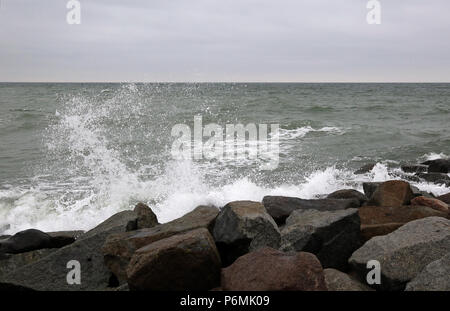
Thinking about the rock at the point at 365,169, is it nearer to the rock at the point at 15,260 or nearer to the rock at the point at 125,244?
the rock at the point at 125,244

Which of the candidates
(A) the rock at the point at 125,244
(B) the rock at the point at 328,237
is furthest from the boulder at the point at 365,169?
(A) the rock at the point at 125,244

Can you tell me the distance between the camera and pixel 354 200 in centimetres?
584

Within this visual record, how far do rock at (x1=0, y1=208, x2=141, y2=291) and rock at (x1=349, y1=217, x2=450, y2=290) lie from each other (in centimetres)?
220

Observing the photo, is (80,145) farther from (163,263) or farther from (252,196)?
(163,263)

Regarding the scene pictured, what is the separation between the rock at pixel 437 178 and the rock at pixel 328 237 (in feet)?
16.1

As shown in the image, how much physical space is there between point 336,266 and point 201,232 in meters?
1.29

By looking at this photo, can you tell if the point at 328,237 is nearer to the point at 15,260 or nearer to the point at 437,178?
the point at 15,260

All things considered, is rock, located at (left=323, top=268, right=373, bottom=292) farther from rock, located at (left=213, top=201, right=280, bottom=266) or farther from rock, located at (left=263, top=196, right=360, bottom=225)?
rock, located at (left=263, top=196, right=360, bottom=225)

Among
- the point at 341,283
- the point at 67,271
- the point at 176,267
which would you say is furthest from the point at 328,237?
the point at 67,271

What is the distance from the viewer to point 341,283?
3.23 meters

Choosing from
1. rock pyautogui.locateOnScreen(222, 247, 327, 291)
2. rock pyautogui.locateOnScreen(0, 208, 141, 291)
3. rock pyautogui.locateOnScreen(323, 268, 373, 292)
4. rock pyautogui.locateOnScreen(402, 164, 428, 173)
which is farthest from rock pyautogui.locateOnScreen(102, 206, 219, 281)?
rock pyautogui.locateOnScreen(402, 164, 428, 173)

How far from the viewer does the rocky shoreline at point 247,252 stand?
9.98 ft

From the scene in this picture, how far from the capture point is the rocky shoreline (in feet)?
A: 9.98

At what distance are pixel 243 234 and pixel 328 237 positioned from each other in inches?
29.7
